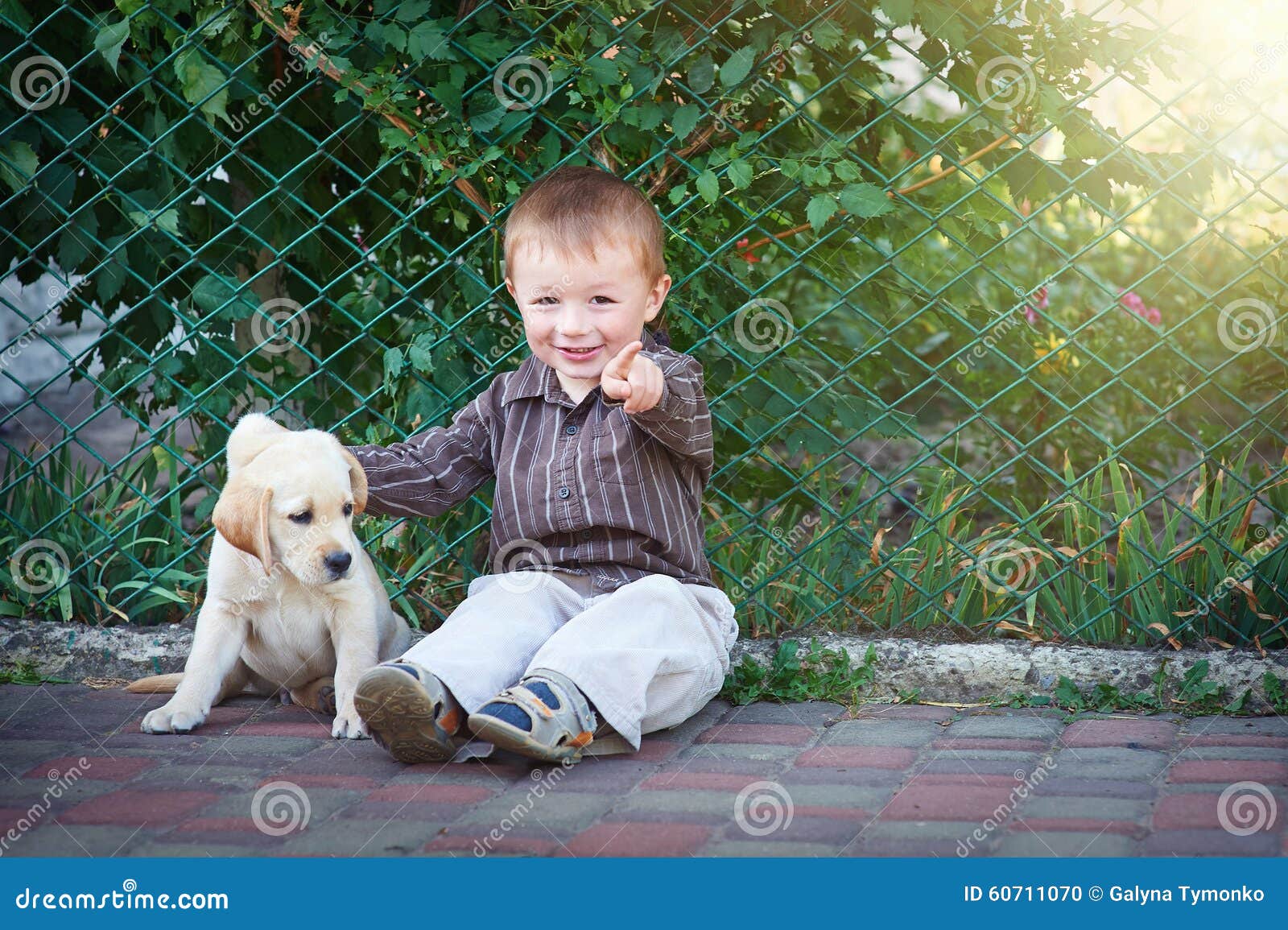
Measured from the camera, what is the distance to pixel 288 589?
298 cm

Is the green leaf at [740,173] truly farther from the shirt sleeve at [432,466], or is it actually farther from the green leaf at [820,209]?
the shirt sleeve at [432,466]

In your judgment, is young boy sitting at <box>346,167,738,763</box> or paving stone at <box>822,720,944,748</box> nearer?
young boy sitting at <box>346,167,738,763</box>

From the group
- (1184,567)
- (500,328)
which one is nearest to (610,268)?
(500,328)

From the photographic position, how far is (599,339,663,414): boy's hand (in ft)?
8.81

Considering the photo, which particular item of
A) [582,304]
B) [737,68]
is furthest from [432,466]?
[737,68]

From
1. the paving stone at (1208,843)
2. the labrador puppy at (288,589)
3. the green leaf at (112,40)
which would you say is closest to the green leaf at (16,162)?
the green leaf at (112,40)

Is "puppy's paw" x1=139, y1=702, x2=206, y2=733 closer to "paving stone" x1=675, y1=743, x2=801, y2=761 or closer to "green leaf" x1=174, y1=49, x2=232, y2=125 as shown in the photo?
"paving stone" x1=675, y1=743, x2=801, y2=761

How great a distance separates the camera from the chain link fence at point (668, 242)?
128 inches

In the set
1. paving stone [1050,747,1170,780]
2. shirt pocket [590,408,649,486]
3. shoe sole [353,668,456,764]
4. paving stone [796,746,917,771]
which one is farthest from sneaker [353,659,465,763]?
paving stone [1050,747,1170,780]

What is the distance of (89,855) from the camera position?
7.19 feet

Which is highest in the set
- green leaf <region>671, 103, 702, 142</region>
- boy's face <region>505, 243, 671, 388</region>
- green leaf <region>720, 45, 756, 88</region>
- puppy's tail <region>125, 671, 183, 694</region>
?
green leaf <region>720, 45, 756, 88</region>

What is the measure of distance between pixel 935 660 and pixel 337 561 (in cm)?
160

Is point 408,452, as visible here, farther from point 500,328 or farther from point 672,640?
point 672,640

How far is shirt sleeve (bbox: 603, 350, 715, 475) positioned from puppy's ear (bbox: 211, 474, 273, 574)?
2.81ft
